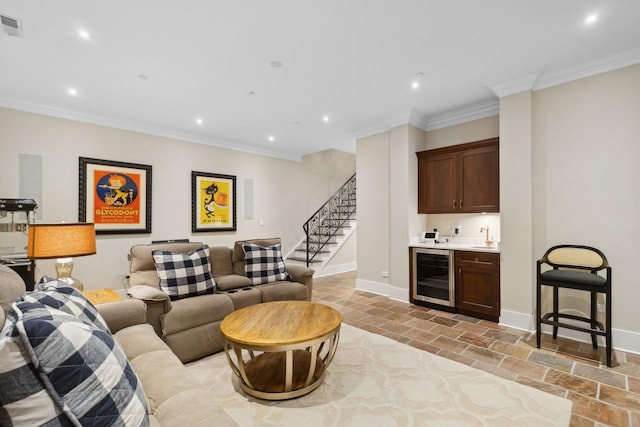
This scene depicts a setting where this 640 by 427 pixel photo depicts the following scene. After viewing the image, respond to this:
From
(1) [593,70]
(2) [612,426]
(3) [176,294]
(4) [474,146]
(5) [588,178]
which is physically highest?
(1) [593,70]

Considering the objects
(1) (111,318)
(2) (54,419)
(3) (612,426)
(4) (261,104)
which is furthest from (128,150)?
(3) (612,426)

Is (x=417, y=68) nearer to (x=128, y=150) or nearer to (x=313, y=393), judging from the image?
(x=313, y=393)

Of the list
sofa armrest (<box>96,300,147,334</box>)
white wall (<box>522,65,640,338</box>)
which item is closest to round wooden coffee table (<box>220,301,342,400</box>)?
sofa armrest (<box>96,300,147,334</box>)

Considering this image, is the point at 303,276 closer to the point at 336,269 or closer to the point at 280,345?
the point at 280,345

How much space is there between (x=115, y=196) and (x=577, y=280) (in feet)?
19.4

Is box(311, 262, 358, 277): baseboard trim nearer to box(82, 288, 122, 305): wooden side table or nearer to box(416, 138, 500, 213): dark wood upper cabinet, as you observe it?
box(416, 138, 500, 213): dark wood upper cabinet

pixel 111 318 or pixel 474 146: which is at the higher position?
pixel 474 146

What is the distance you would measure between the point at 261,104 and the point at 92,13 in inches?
80.7

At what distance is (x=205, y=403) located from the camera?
1248 millimetres

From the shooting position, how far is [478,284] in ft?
12.5

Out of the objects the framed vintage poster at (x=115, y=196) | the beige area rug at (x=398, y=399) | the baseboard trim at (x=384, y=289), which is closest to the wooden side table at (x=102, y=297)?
the beige area rug at (x=398, y=399)

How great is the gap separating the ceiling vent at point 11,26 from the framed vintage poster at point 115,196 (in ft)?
6.82

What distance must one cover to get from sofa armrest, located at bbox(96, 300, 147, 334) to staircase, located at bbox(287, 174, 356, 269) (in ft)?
14.1

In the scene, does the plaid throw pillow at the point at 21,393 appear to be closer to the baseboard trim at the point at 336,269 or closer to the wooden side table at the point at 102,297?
the wooden side table at the point at 102,297
